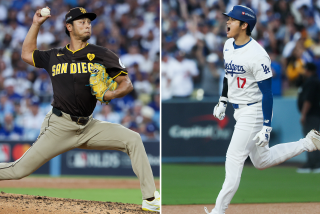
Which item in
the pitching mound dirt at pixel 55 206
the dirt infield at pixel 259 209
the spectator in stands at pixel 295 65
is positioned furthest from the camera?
the spectator in stands at pixel 295 65

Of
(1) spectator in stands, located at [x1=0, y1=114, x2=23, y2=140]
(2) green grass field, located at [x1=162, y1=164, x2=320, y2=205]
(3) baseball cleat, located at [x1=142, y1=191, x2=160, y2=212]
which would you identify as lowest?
(2) green grass field, located at [x1=162, y1=164, x2=320, y2=205]

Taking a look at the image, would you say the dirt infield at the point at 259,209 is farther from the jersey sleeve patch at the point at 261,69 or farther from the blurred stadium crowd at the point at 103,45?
the blurred stadium crowd at the point at 103,45

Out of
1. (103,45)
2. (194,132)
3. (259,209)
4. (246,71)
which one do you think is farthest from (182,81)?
(246,71)

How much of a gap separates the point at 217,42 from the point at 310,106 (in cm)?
377

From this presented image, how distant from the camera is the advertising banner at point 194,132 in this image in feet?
33.7

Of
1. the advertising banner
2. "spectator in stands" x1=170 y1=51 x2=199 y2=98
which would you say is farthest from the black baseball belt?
"spectator in stands" x1=170 y1=51 x2=199 y2=98

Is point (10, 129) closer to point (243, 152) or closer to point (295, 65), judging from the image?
point (295, 65)

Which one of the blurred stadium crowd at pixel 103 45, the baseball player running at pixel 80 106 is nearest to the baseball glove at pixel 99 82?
the baseball player running at pixel 80 106

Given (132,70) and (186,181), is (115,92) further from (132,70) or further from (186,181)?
(132,70)

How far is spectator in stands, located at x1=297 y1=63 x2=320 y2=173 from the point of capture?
9.23 meters

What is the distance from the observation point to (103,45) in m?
13.9

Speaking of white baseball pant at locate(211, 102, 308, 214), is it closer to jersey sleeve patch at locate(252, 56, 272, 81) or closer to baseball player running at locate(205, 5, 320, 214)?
baseball player running at locate(205, 5, 320, 214)

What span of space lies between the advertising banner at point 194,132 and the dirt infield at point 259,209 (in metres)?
4.46

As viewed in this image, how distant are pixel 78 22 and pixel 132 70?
26.0 ft
